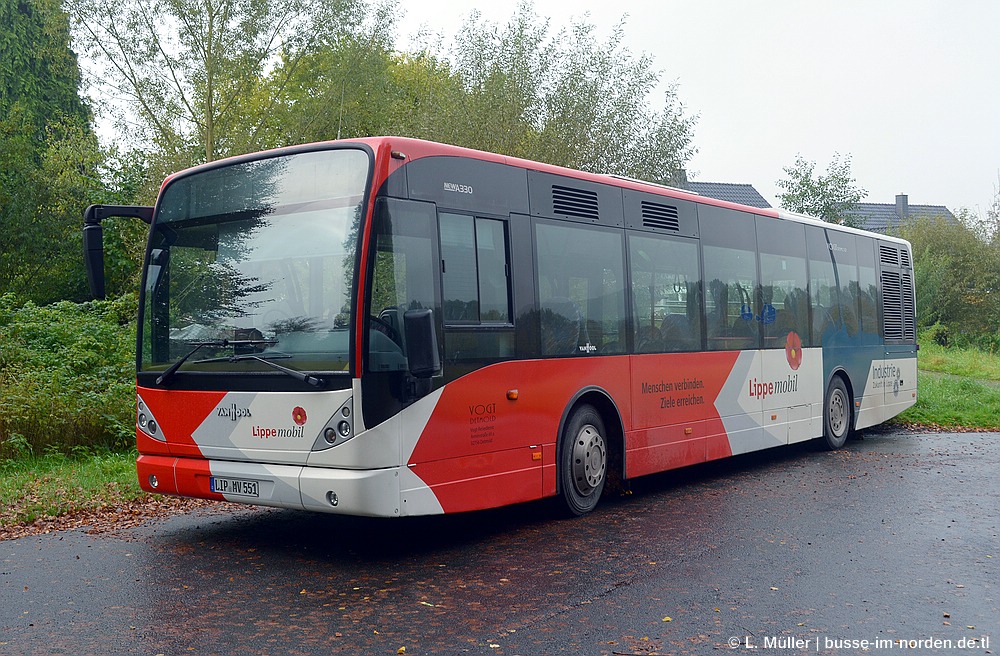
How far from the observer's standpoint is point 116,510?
32.0 ft

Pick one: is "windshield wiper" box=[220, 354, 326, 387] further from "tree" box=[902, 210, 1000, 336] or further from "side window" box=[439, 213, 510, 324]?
"tree" box=[902, 210, 1000, 336]

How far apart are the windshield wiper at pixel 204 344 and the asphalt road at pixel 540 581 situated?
137 cm

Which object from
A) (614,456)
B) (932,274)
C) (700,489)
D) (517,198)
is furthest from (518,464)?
(932,274)

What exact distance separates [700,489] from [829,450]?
4304 millimetres

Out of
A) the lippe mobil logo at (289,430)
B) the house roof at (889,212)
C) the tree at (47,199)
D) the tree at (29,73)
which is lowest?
the lippe mobil logo at (289,430)

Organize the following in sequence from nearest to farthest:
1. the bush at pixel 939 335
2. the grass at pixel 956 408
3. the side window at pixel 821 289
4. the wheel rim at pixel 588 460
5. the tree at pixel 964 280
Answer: the wheel rim at pixel 588 460 → the side window at pixel 821 289 → the grass at pixel 956 408 → the bush at pixel 939 335 → the tree at pixel 964 280

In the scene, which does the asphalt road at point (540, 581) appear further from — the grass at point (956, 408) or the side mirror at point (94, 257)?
the grass at point (956, 408)

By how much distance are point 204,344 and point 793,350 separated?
26.9 ft

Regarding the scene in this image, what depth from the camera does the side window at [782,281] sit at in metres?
12.9

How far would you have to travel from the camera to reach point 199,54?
2394 centimetres

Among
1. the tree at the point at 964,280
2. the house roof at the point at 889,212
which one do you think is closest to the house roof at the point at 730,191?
the house roof at the point at 889,212

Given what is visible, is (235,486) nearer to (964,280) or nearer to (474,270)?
(474,270)

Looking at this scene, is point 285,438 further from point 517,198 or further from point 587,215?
point 587,215

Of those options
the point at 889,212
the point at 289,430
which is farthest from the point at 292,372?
the point at 889,212
